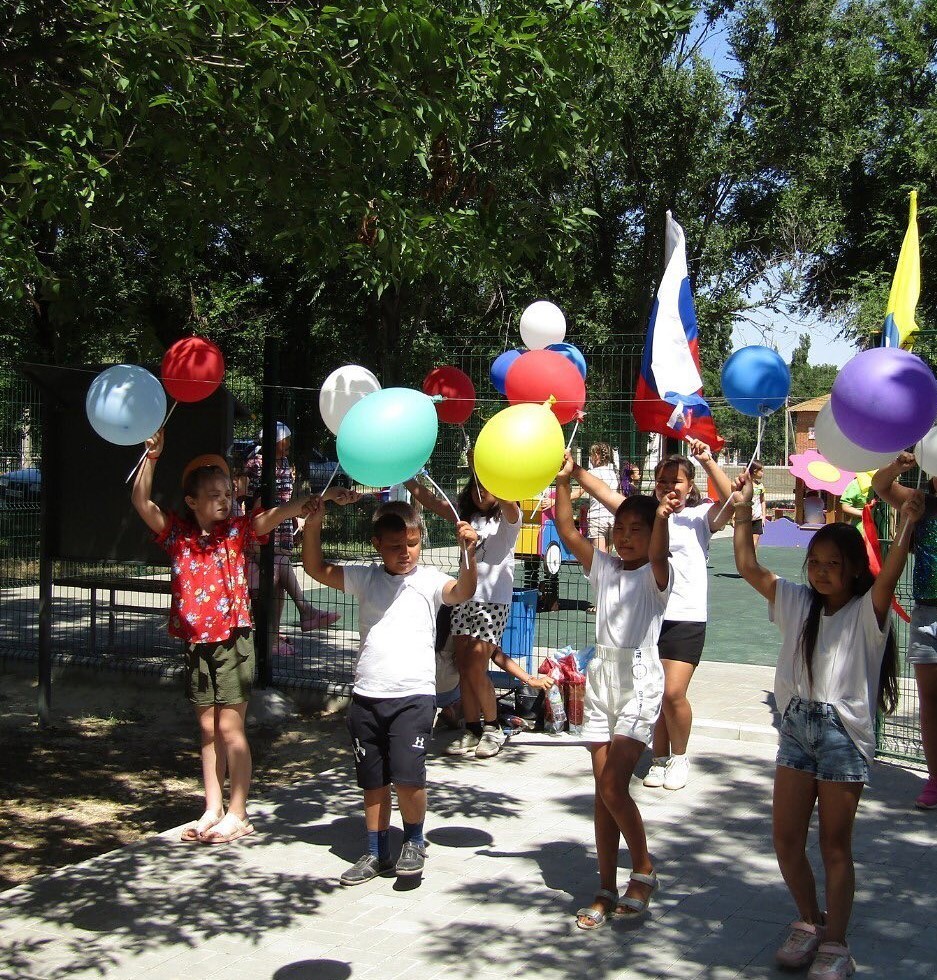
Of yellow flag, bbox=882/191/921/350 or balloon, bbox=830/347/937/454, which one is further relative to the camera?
yellow flag, bbox=882/191/921/350

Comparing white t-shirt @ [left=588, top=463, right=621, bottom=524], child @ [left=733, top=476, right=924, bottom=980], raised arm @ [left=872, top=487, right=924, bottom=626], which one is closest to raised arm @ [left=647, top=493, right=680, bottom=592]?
child @ [left=733, top=476, right=924, bottom=980]

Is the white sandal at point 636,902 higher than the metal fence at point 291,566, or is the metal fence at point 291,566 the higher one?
the metal fence at point 291,566

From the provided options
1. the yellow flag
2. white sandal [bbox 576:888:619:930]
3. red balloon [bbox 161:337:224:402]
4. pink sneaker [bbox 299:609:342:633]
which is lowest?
white sandal [bbox 576:888:619:930]

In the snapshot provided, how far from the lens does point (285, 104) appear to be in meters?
5.50

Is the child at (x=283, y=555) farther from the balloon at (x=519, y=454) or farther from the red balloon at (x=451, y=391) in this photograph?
the balloon at (x=519, y=454)

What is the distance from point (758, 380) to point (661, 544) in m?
1.22

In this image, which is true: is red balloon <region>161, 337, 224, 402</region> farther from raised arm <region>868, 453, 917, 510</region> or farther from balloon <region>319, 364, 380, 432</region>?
raised arm <region>868, 453, 917, 510</region>

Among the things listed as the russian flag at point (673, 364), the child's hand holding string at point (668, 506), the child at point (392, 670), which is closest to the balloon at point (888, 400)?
the child's hand holding string at point (668, 506)

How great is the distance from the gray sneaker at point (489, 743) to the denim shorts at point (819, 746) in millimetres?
3103

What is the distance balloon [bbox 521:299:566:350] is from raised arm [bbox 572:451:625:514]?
1.61 m

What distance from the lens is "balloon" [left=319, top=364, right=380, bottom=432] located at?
209 inches

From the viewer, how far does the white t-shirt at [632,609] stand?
4.46 metres

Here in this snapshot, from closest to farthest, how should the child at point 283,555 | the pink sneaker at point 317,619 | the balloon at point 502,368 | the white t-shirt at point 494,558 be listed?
the balloon at point 502,368 < the white t-shirt at point 494,558 < the child at point 283,555 < the pink sneaker at point 317,619

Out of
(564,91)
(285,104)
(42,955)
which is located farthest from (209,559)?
(564,91)
